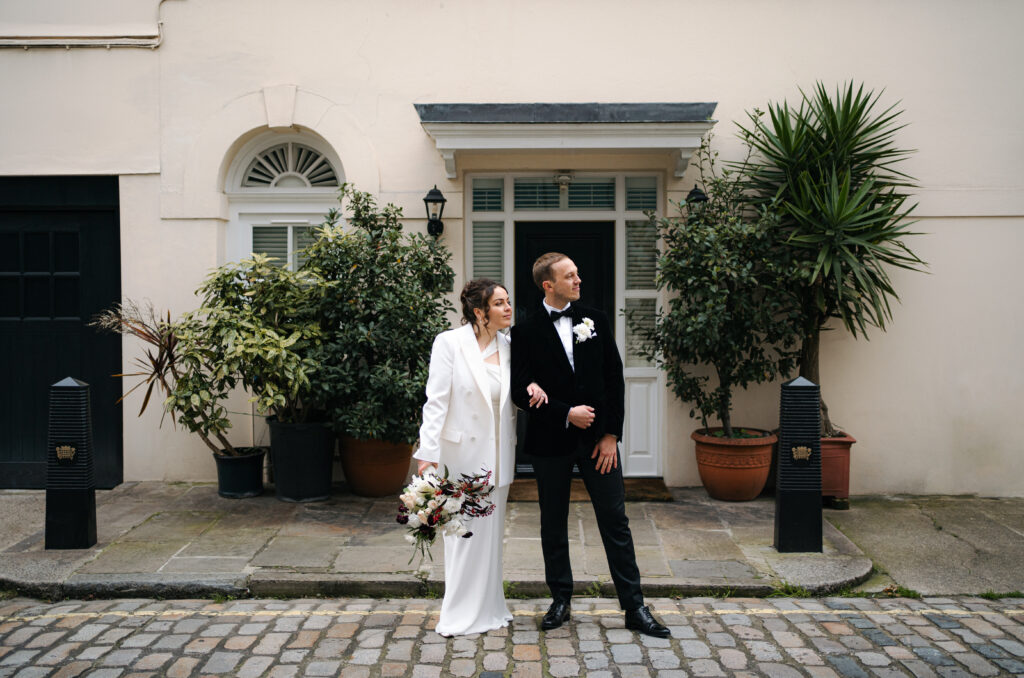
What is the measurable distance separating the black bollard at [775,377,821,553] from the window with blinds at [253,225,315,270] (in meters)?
4.59

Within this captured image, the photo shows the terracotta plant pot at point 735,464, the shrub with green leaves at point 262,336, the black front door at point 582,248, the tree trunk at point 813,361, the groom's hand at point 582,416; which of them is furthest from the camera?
the black front door at point 582,248

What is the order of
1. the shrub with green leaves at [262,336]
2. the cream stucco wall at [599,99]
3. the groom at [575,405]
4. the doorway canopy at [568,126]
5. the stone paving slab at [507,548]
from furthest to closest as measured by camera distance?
the cream stucco wall at [599,99] → the doorway canopy at [568,126] → the shrub with green leaves at [262,336] → the stone paving slab at [507,548] → the groom at [575,405]

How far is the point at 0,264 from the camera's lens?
7352mm

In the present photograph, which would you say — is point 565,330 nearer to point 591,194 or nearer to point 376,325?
point 376,325

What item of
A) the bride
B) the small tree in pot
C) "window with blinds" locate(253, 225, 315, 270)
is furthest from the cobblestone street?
"window with blinds" locate(253, 225, 315, 270)

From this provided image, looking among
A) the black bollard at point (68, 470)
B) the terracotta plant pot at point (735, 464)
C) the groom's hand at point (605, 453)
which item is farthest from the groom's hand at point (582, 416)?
the black bollard at point (68, 470)

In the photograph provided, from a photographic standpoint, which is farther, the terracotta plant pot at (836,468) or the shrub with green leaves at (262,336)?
the terracotta plant pot at (836,468)

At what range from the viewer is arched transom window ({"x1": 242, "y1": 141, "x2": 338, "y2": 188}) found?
24.6ft

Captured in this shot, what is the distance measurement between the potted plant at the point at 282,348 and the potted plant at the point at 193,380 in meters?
0.15

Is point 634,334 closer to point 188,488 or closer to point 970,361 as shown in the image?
point 970,361

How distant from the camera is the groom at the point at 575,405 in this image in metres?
4.16

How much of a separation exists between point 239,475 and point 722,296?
4.30 meters

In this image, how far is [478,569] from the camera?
164 inches

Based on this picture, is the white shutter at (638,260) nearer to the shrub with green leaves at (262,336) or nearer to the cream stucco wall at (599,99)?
the cream stucco wall at (599,99)
